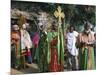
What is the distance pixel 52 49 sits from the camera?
1344 millimetres

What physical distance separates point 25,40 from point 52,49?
0.19 metres

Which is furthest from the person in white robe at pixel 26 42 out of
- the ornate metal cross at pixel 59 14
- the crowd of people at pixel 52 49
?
the ornate metal cross at pixel 59 14

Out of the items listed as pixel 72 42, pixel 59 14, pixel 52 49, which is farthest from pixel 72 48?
pixel 59 14

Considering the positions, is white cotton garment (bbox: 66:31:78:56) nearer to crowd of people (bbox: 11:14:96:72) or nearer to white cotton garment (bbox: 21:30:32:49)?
crowd of people (bbox: 11:14:96:72)

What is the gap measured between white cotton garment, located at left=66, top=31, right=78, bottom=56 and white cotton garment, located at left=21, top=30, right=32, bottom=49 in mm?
261

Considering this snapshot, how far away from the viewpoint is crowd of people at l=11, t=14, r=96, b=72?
1271 millimetres

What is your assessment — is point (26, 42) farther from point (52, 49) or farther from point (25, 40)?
point (52, 49)

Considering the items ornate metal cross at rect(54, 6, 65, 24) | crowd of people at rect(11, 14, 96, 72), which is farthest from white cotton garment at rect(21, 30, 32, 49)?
ornate metal cross at rect(54, 6, 65, 24)

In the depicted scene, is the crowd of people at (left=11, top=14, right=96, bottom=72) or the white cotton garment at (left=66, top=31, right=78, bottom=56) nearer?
the crowd of people at (left=11, top=14, right=96, bottom=72)

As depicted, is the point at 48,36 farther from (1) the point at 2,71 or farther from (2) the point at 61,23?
(1) the point at 2,71

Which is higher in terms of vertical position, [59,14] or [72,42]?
[59,14]

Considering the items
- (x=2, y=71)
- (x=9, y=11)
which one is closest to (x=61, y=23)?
(x=9, y=11)

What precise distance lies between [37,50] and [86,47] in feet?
1.14

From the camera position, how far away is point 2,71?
1207mm
